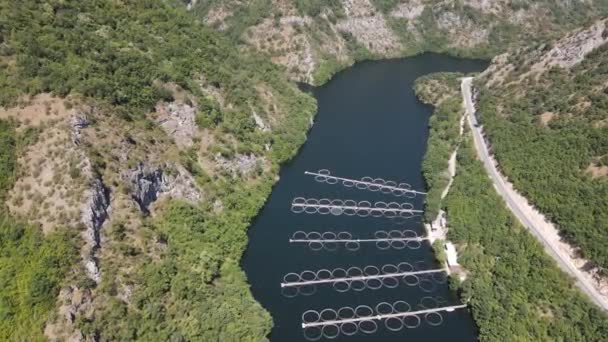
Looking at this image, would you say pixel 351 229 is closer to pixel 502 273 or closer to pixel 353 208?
pixel 353 208

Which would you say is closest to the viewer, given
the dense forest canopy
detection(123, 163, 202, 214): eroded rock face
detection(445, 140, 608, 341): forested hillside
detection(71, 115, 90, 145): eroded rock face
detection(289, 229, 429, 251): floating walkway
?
the dense forest canopy

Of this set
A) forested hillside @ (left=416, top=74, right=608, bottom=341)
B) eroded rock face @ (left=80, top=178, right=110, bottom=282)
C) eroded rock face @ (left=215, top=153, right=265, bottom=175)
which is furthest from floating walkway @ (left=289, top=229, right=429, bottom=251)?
eroded rock face @ (left=80, top=178, right=110, bottom=282)

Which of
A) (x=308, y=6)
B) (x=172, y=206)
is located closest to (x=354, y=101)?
(x=308, y=6)

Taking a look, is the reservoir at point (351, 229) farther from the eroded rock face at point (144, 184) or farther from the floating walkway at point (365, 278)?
the eroded rock face at point (144, 184)

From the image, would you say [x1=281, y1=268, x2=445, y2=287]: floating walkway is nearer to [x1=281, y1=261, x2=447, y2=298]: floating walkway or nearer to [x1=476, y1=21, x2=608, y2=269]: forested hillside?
[x1=281, y1=261, x2=447, y2=298]: floating walkway

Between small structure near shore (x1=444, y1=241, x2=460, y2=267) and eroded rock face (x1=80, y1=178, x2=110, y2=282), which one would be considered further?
small structure near shore (x1=444, y1=241, x2=460, y2=267)

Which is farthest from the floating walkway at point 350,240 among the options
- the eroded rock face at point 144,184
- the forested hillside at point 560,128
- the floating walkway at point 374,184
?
the eroded rock face at point 144,184

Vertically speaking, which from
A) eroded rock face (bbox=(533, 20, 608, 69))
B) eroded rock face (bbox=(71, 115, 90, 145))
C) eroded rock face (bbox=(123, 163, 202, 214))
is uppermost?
eroded rock face (bbox=(533, 20, 608, 69))

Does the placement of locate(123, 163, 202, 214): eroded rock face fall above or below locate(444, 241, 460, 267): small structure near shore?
above
